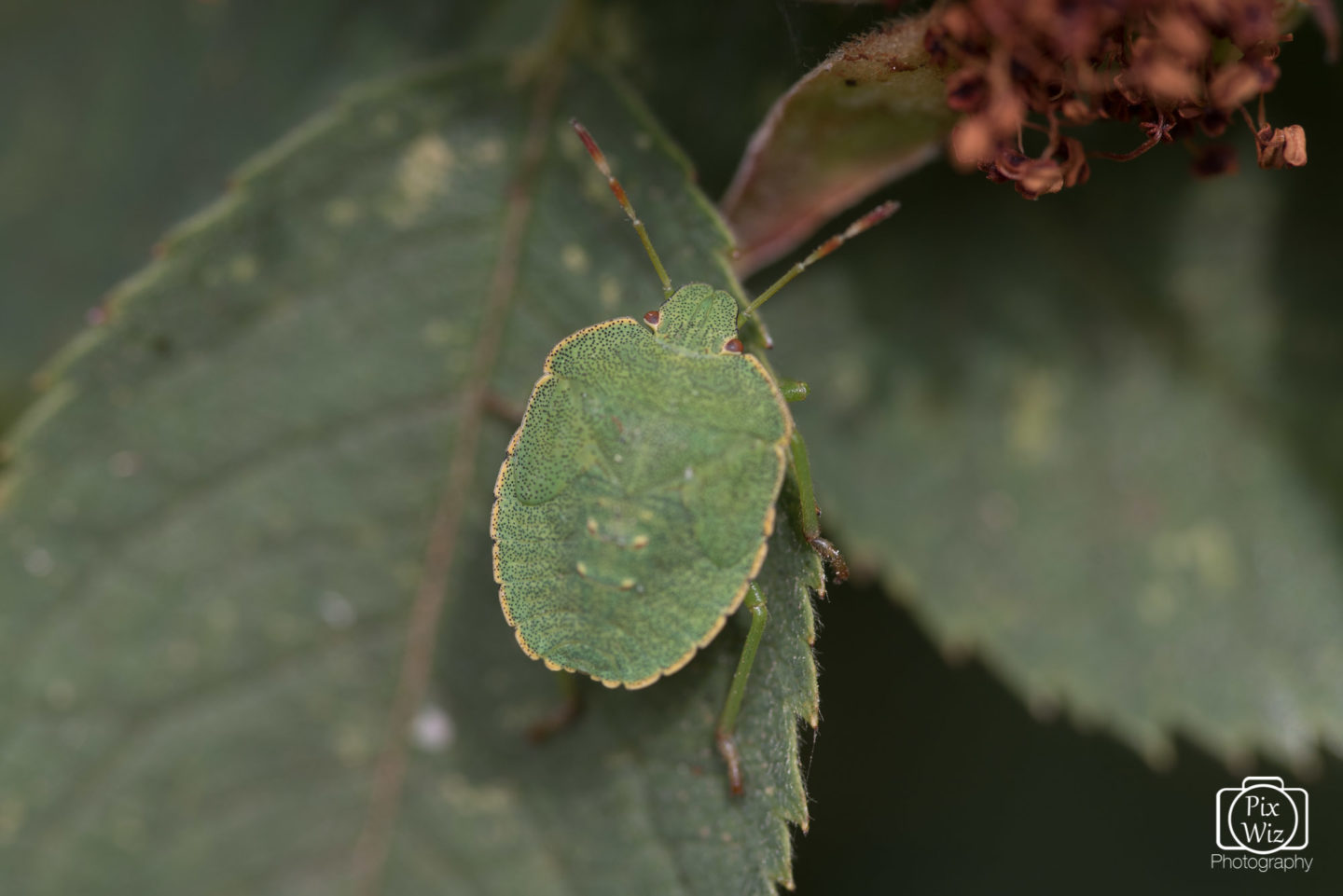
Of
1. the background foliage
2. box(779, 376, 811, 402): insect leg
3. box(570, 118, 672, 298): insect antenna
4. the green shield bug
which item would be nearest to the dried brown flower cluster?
the background foliage

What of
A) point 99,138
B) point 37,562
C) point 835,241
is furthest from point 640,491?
point 99,138

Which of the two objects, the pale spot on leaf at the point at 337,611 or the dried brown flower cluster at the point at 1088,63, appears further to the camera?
the pale spot on leaf at the point at 337,611

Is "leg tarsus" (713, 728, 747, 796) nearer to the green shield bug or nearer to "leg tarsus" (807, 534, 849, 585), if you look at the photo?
the green shield bug

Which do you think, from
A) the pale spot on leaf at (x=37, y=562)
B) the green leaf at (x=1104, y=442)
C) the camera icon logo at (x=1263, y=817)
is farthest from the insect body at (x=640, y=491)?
the camera icon logo at (x=1263, y=817)

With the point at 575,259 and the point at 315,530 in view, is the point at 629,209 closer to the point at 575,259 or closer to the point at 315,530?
the point at 575,259

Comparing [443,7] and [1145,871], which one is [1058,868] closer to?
[1145,871]

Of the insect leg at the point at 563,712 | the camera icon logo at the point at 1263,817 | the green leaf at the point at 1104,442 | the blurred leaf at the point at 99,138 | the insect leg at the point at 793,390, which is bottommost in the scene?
the camera icon logo at the point at 1263,817

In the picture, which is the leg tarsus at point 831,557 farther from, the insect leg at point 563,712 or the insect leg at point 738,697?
the insect leg at point 563,712
